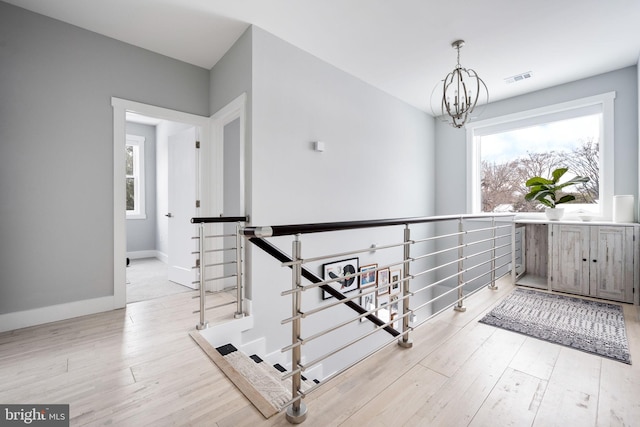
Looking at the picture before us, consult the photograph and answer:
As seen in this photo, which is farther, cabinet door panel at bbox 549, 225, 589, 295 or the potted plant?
the potted plant

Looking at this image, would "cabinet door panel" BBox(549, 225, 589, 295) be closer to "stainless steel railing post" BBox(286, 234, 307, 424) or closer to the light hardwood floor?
the light hardwood floor

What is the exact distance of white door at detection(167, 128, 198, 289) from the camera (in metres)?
3.40

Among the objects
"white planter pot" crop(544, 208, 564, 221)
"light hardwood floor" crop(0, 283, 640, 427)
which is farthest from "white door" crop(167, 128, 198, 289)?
"white planter pot" crop(544, 208, 564, 221)

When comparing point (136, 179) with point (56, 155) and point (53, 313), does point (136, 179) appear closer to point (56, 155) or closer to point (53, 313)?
point (56, 155)

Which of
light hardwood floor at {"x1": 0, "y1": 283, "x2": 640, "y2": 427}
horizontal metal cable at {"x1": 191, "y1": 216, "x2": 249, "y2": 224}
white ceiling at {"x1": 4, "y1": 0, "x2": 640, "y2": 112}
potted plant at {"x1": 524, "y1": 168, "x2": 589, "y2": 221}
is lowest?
light hardwood floor at {"x1": 0, "y1": 283, "x2": 640, "y2": 427}

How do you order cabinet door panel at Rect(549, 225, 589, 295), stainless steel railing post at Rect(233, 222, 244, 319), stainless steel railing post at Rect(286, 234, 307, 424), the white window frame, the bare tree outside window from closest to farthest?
stainless steel railing post at Rect(286, 234, 307, 424)
stainless steel railing post at Rect(233, 222, 244, 319)
cabinet door panel at Rect(549, 225, 589, 295)
the white window frame
the bare tree outside window

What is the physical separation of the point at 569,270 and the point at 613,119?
1971 mm

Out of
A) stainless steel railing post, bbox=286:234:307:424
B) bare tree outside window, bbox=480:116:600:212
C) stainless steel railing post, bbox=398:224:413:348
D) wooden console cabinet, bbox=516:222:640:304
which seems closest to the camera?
stainless steel railing post, bbox=286:234:307:424

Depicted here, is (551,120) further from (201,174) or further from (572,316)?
(201,174)

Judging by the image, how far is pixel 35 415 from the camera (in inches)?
52.8

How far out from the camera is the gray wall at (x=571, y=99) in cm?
325

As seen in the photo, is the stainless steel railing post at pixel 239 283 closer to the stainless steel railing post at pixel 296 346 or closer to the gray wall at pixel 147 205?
the stainless steel railing post at pixel 296 346

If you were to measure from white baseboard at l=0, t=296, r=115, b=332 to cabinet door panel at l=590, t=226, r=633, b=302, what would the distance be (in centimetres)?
508

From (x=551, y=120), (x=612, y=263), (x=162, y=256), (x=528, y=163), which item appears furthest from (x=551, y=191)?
(x=162, y=256)
